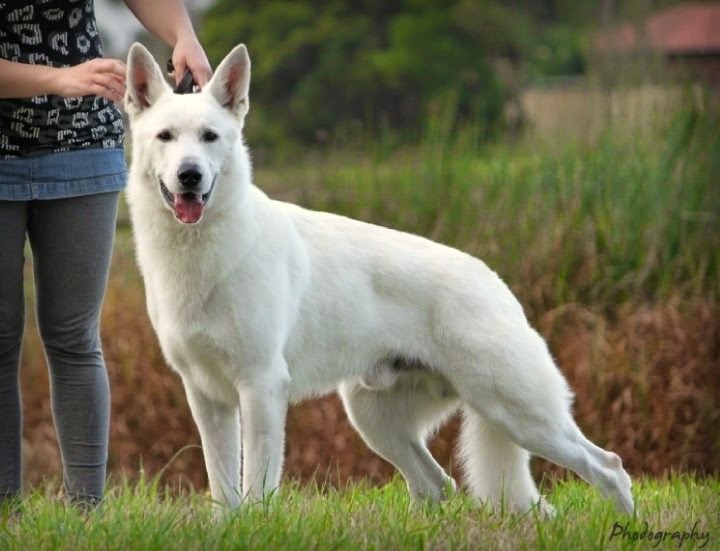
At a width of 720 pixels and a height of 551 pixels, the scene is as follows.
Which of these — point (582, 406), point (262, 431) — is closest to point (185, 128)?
point (262, 431)

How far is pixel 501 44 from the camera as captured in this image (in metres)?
27.0

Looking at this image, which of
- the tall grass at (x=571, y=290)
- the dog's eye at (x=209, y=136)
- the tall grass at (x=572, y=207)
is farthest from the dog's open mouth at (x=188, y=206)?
the tall grass at (x=572, y=207)

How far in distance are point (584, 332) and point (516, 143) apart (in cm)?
235

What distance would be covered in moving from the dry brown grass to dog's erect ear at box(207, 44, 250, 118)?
2.84 m

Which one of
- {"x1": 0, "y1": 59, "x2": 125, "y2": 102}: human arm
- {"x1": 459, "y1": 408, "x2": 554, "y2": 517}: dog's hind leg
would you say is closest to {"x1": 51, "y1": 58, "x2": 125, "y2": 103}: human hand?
{"x1": 0, "y1": 59, "x2": 125, "y2": 102}: human arm

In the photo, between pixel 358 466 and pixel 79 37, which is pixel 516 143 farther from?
pixel 79 37

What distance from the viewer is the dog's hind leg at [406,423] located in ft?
14.9

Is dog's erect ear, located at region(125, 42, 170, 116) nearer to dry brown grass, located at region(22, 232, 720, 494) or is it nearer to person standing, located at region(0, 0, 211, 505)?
person standing, located at region(0, 0, 211, 505)

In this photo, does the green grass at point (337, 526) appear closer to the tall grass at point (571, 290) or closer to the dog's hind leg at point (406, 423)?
the dog's hind leg at point (406, 423)

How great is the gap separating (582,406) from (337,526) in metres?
3.16

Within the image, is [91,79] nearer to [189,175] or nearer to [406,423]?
[189,175]

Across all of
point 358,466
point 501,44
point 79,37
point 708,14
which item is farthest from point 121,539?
point 708,14

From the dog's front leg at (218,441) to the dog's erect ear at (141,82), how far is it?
958 millimetres

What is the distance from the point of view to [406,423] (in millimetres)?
4574
